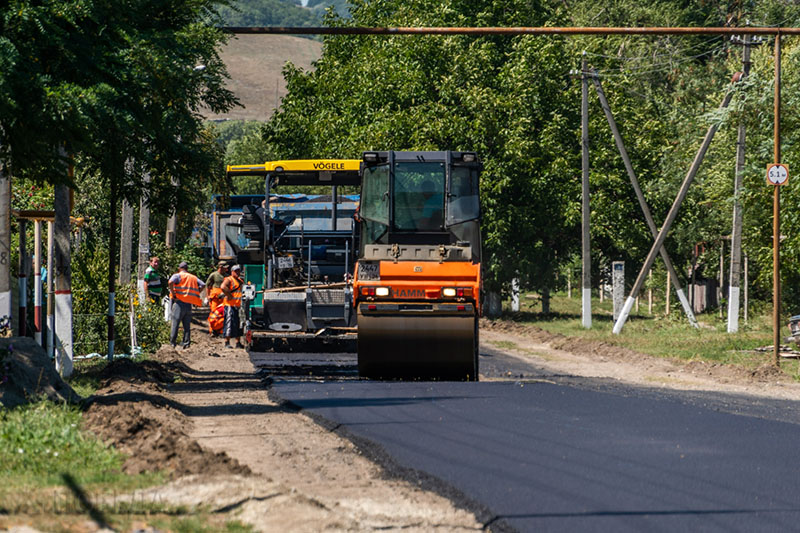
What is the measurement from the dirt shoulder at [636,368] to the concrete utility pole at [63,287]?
8452 millimetres

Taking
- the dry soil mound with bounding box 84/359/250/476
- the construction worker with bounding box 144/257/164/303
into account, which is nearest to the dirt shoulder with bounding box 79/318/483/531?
the dry soil mound with bounding box 84/359/250/476

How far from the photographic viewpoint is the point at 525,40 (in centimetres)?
3819

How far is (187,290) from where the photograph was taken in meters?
22.4

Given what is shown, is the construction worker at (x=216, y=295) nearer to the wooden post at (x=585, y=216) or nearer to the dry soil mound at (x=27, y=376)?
the dry soil mound at (x=27, y=376)

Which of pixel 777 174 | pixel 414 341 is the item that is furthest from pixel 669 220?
pixel 414 341

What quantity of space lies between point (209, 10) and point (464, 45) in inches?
897

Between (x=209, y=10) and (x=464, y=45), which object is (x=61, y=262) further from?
(x=464, y=45)

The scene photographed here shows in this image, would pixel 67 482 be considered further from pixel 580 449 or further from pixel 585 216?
pixel 585 216

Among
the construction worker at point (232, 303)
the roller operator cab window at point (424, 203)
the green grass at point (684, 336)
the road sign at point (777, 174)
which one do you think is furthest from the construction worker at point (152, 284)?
the road sign at point (777, 174)

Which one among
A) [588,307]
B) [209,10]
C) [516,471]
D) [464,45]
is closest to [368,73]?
[464,45]

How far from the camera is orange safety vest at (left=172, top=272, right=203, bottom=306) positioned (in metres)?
22.3

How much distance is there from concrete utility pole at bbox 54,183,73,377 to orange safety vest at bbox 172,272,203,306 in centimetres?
488

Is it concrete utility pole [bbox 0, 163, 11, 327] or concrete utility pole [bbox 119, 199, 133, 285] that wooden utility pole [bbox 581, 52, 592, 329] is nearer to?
concrete utility pole [bbox 119, 199, 133, 285]

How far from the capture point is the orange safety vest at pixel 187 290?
22312 mm
